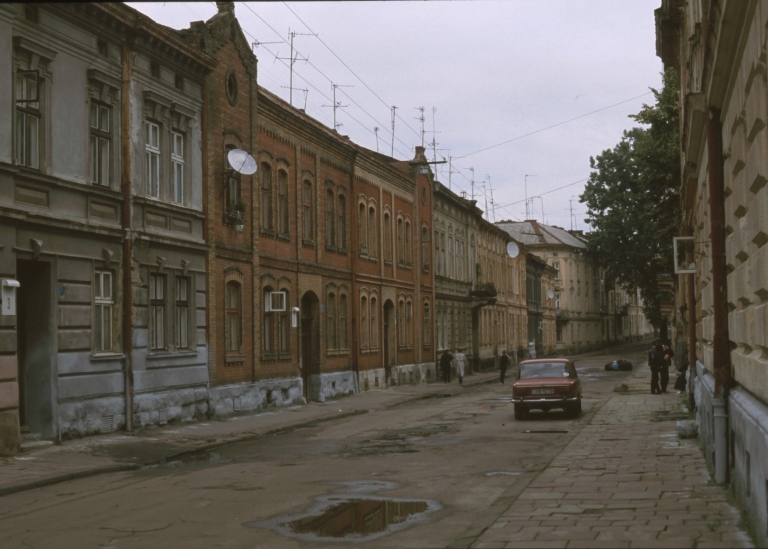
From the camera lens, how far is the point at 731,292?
12000 mm

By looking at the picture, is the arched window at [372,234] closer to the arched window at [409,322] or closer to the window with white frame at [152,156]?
the arched window at [409,322]

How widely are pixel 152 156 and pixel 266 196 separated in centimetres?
793

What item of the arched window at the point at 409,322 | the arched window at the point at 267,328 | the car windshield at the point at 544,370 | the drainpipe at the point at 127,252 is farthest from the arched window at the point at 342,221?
the drainpipe at the point at 127,252

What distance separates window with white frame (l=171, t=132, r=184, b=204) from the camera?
2603 cm

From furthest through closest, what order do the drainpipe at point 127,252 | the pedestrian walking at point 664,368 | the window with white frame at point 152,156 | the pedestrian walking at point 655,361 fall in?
the pedestrian walking at point 664,368 → the pedestrian walking at point 655,361 → the window with white frame at point 152,156 → the drainpipe at point 127,252

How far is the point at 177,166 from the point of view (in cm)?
2631

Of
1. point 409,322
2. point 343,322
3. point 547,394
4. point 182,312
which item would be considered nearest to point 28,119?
point 182,312

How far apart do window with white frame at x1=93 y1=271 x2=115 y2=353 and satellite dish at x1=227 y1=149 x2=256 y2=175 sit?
680 cm

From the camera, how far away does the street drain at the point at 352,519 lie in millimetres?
10820

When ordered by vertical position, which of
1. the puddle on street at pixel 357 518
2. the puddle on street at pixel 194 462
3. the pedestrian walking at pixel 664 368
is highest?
the pedestrian walking at pixel 664 368

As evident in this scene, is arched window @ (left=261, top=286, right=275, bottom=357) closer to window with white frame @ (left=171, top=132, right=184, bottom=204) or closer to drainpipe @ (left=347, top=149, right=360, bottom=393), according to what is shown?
window with white frame @ (left=171, top=132, right=184, bottom=204)

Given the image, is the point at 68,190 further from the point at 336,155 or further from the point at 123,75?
the point at 336,155

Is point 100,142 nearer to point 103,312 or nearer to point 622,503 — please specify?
point 103,312

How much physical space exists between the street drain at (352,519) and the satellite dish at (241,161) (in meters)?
16.6
